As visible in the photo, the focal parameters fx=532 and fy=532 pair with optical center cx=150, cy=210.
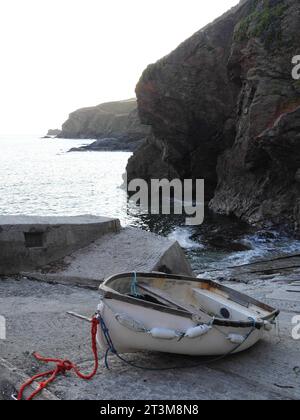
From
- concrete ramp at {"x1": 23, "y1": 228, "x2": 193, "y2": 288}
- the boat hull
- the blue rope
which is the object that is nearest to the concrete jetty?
concrete ramp at {"x1": 23, "y1": 228, "x2": 193, "y2": 288}

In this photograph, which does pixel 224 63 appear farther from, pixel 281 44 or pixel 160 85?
pixel 281 44

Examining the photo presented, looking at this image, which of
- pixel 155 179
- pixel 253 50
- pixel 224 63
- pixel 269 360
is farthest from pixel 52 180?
pixel 269 360

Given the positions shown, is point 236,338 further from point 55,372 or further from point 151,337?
Result: point 55,372

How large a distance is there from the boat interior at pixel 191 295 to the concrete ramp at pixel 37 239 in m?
4.07

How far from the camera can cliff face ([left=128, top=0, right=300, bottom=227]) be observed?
2378 cm

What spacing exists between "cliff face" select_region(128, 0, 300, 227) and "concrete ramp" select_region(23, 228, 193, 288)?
12584 millimetres

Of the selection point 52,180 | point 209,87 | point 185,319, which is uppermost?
point 209,87

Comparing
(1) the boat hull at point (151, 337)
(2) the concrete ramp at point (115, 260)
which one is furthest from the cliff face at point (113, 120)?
(1) the boat hull at point (151, 337)

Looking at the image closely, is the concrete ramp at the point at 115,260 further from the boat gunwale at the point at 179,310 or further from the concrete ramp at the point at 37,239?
the boat gunwale at the point at 179,310

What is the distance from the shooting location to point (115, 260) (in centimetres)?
1070

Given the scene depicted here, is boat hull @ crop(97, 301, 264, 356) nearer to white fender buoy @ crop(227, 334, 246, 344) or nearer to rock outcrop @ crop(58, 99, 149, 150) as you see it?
white fender buoy @ crop(227, 334, 246, 344)

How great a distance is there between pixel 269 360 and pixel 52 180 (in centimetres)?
5711

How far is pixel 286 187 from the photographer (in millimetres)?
24625

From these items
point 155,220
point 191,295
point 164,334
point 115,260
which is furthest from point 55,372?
point 155,220
